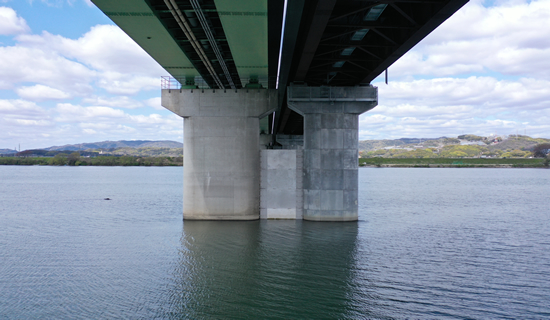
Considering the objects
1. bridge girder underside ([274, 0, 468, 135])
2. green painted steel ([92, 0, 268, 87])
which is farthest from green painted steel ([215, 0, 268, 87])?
bridge girder underside ([274, 0, 468, 135])

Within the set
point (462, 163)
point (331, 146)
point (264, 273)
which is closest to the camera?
point (264, 273)

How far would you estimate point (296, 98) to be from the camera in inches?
898

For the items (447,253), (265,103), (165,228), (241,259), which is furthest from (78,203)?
(447,253)

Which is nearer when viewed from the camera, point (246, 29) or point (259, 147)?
point (246, 29)

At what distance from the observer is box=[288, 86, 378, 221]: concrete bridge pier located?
22688mm

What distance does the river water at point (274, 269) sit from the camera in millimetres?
10141

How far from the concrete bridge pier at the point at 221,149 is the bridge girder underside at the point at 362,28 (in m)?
4.30

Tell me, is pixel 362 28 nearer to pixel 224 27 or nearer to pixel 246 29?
pixel 246 29

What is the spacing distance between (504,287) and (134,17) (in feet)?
49.8

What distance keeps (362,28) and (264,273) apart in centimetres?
965

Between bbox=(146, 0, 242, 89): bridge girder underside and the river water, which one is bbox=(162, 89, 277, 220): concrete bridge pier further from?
bbox=(146, 0, 242, 89): bridge girder underside

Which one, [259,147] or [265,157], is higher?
[259,147]

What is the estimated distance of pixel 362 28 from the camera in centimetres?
1405

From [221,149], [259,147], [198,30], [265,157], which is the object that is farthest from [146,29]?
[265,157]
